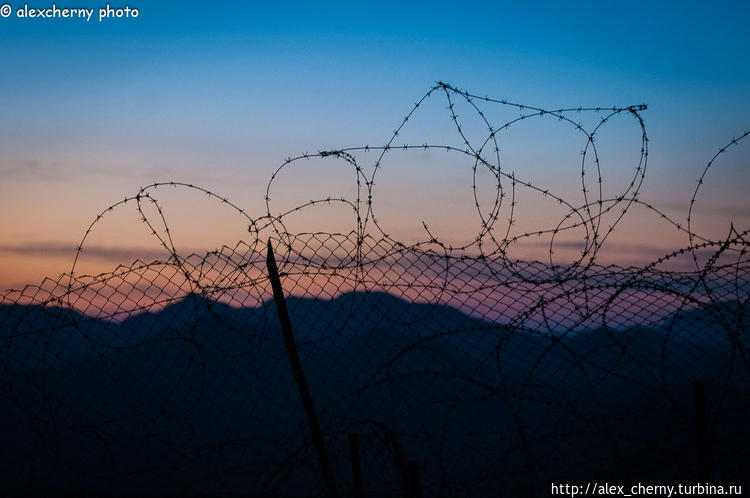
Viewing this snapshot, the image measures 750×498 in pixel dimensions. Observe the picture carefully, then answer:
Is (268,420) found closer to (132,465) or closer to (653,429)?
(132,465)

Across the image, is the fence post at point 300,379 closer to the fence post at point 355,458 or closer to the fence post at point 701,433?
the fence post at point 355,458

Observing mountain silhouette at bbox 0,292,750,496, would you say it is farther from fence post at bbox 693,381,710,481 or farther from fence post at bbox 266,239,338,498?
fence post at bbox 693,381,710,481

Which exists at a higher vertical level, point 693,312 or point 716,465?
point 693,312

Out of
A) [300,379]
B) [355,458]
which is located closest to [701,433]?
[355,458]

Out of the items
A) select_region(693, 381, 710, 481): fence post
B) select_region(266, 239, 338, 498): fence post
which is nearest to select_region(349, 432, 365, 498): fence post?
select_region(266, 239, 338, 498): fence post

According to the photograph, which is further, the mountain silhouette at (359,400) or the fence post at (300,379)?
the mountain silhouette at (359,400)

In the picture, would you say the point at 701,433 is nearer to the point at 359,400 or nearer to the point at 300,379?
the point at 300,379

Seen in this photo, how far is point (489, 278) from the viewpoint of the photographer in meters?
4.52

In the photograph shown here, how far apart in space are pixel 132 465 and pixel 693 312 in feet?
47.8

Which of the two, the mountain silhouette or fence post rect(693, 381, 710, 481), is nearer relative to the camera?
fence post rect(693, 381, 710, 481)

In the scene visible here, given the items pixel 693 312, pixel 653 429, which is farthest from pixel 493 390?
pixel 653 429

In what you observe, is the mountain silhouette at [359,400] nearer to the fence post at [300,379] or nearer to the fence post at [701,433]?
the fence post at [300,379]

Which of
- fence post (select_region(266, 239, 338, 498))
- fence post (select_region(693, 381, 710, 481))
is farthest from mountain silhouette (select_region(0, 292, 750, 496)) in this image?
fence post (select_region(693, 381, 710, 481))

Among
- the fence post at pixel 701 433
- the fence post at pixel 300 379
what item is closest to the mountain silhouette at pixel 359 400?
the fence post at pixel 300 379
